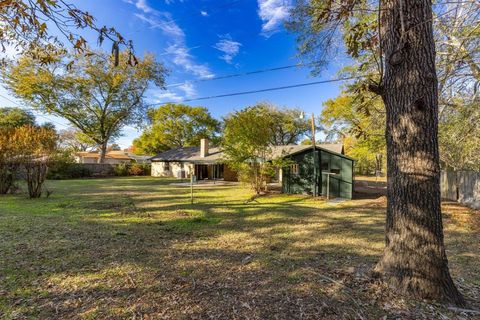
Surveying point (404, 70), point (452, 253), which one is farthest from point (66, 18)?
point (452, 253)

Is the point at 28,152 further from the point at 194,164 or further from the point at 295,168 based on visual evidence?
the point at 194,164

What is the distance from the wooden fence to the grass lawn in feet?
12.6

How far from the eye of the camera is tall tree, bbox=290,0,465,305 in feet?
8.76

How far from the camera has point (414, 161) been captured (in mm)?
2707

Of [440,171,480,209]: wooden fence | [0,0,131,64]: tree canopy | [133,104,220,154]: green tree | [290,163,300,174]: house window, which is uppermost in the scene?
[133,104,220,154]: green tree

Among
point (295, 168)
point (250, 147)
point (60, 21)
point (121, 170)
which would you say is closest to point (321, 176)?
point (295, 168)

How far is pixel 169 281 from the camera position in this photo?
125 inches

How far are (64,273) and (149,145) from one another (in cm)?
3380

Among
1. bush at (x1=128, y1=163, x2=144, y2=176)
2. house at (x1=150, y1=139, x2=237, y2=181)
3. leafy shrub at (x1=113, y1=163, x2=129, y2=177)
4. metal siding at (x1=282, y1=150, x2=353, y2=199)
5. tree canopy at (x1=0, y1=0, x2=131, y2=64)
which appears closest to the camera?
tree canopy at (x1=0, y1=0, x2=131, y2=64)

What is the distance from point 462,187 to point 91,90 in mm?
30998

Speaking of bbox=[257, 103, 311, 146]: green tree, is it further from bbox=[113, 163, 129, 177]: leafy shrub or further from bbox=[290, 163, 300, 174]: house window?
bbox=[113, 163, 129, 177]: leafy shrub

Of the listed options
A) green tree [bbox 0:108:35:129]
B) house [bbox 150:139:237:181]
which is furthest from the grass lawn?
green tree [bbox 0:108:35:129]

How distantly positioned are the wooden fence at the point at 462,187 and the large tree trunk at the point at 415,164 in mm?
9902

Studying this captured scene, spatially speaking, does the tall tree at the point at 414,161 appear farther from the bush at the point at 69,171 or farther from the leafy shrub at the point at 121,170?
the leafy shrub at the point at 121,170
